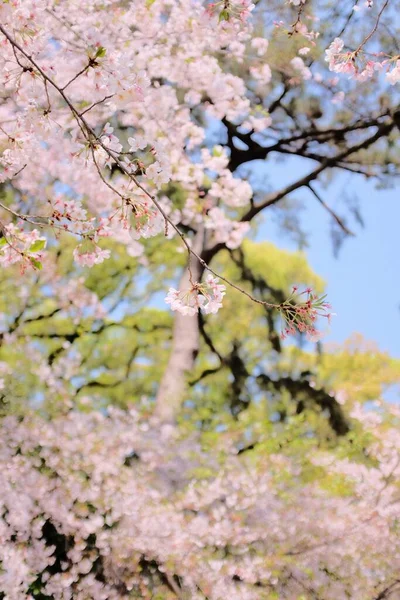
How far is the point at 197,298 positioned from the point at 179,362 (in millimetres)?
6338

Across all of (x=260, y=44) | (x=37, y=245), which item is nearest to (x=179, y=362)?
(x=260, y=44)

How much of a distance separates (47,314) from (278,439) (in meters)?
3.60

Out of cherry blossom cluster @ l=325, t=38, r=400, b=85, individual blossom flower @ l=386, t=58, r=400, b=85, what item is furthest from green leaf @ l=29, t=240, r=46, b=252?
individual blossom flower @ l=386, t=58, r=400, b=85

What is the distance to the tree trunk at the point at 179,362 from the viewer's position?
794 centimetres

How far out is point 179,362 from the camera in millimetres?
8328

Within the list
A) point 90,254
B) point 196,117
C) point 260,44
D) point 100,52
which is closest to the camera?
point 100,52

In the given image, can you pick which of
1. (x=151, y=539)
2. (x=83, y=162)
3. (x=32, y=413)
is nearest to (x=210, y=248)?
(x=32, y=413)

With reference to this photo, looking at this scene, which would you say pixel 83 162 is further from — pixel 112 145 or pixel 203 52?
pixel 203 52

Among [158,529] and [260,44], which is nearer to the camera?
[158,529]

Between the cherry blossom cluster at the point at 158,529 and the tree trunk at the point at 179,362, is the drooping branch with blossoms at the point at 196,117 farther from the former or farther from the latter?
the cherry blossom cluster at the point at 158,529

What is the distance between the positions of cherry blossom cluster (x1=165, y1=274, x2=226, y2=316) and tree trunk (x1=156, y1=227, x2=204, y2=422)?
18.5ft

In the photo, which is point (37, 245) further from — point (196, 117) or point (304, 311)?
point (196, 117)

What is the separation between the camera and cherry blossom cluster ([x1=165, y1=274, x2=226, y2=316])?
2.04m

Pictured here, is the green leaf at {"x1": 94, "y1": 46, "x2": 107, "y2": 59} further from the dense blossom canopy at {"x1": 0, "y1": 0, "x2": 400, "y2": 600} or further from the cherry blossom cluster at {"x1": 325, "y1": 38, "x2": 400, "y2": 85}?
the cherry blossom cluster at {"x1": 325, "y1": 38, "x2": 400, "y2": 85}
